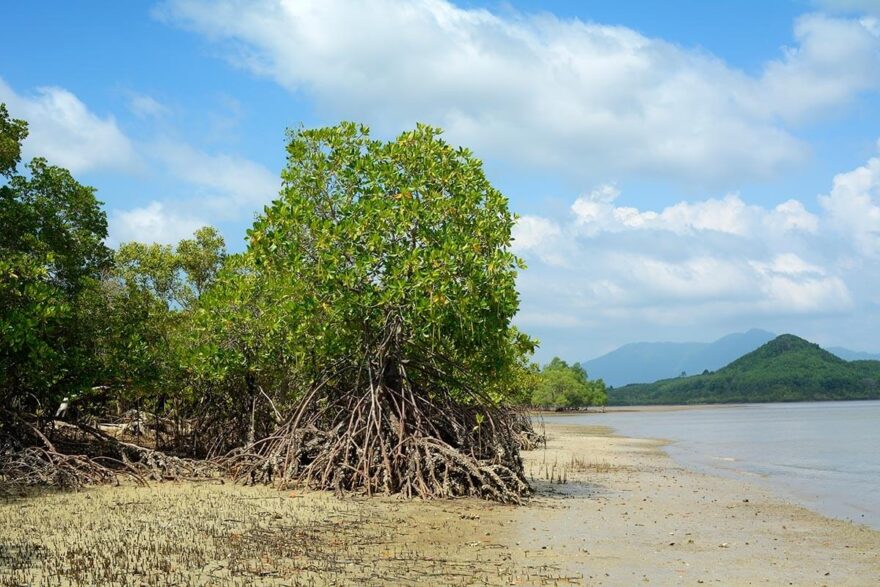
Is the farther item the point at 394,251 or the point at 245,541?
the point at 394,251

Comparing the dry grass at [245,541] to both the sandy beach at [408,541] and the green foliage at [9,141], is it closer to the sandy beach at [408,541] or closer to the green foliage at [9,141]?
the sandy beach at [408,541]

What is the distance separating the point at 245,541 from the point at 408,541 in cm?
181

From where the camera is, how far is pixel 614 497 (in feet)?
48.5

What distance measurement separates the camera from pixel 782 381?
142 m

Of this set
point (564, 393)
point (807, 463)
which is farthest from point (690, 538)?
point (564, 393)

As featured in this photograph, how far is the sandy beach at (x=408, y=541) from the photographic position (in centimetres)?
777

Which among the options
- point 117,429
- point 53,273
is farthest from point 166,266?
point 53,273

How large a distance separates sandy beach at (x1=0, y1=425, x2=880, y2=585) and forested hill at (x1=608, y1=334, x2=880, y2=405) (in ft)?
444

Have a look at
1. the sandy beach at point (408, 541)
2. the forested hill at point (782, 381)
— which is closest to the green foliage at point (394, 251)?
the sandy beach at point (408, 541)

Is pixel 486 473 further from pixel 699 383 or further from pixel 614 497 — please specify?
pixel 699 383

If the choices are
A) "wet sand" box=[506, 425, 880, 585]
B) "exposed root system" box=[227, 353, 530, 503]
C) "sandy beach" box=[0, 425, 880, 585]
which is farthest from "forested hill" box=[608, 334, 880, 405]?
"sandy beach" box=[0, 425, 880, 585]

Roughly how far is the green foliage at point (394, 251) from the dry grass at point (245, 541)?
2.79 meters

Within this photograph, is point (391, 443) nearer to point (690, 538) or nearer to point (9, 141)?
point (690, 538)

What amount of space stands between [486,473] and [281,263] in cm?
477
